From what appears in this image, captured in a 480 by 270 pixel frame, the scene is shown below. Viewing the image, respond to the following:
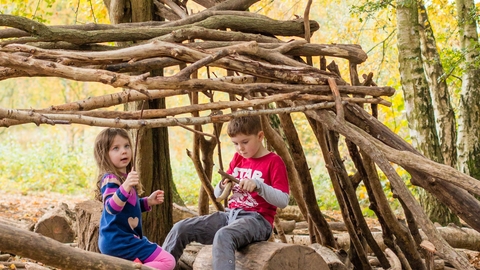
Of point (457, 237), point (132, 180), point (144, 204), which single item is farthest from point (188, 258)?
point (457, 237)

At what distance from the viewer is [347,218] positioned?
15.7 feet

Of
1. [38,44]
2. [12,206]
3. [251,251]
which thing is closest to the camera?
[251,251]

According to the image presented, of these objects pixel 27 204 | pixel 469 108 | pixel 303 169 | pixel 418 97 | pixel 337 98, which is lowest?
pixel 303 169

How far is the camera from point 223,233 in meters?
3.61

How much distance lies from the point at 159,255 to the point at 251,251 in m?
0.55

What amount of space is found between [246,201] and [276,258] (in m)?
0.52

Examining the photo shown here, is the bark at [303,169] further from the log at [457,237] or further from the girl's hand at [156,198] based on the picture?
the girl's hand at [156,198]

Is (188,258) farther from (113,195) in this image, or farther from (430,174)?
(430,174)

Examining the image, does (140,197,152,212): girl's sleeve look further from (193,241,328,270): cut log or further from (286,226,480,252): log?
(286,226,480,252): log

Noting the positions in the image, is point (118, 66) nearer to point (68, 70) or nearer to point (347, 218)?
point (68, 70)

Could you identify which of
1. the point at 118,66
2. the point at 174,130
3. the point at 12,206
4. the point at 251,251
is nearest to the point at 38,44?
the point at 118,66

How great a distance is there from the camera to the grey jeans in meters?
3.52

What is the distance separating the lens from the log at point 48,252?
249 cm

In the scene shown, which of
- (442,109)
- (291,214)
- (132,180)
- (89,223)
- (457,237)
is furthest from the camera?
(442,109)
